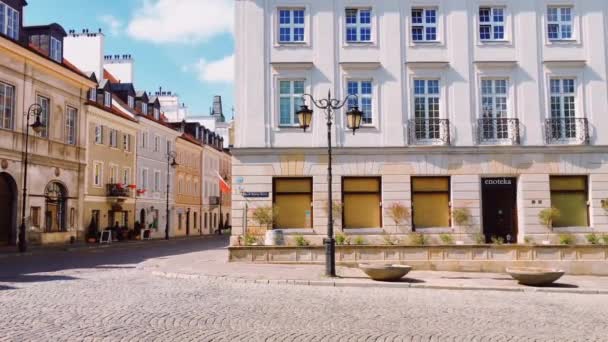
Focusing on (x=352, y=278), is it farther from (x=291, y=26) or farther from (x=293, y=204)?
(x=291, y=26)

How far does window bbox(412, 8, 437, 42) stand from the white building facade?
61mm

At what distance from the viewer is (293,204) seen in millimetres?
24812

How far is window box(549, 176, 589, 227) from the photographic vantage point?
25.0m

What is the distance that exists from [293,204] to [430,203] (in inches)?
217

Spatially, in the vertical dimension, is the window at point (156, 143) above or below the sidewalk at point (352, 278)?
above

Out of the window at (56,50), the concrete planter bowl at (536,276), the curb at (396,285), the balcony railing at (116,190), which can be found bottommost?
the curb at (396,285)

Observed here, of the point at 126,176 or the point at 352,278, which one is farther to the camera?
the point at 126,176

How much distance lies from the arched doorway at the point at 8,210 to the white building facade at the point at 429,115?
15.4 meters

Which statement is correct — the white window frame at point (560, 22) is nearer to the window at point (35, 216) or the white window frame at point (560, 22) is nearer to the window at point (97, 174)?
the window at point (35, 216)

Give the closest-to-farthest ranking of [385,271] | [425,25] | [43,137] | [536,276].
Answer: [536,276], [385,271], [425,25], [43,137]

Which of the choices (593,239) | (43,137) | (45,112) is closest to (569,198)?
(593,239)

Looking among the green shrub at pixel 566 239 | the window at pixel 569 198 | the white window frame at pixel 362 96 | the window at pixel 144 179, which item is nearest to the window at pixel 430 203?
the white window frame at pixel 362 96

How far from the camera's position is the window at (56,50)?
37.7m

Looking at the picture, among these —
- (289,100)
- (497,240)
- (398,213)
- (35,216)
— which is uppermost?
(289,100)
